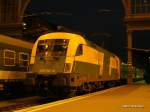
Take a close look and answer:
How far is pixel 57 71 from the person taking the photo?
2084 cm

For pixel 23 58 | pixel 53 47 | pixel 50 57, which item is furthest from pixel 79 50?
pixel 23 58

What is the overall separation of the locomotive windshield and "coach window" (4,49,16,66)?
1810 mm

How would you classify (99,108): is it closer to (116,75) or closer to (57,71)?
(57,71)

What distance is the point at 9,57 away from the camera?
2302cm

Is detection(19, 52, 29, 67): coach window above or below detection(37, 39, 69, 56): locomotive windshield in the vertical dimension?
below

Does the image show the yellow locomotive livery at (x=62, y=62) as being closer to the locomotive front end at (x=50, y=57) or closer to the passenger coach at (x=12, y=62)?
the locomotive front end at (x=50, y=57)

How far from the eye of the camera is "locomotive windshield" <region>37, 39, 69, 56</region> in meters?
21.6

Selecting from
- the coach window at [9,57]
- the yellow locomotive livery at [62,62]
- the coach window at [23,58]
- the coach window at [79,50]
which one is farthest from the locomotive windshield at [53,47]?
the coach window at [23,58]

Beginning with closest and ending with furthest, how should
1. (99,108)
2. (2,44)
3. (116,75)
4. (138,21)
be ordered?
(99,108), (2,44), (116,75), (138,21)

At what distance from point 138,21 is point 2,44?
26492 millimetres

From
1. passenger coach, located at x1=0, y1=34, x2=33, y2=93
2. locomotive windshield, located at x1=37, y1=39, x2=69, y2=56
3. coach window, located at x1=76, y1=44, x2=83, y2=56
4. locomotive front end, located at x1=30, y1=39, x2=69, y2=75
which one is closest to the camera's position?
locomotive front end, located at x1=30, y1=39, x2=69, y2=75

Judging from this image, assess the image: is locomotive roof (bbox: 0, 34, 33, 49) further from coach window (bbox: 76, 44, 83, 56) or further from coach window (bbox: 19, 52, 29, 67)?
coach window (bbox: 76, 44, 83, 56)

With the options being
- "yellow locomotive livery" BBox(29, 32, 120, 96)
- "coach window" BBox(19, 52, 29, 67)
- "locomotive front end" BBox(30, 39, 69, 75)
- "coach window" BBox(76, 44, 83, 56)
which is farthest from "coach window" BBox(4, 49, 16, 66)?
"coach window" BBox(76, 44, 83, 56)

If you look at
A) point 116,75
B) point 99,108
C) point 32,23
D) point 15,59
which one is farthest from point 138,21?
point 99,108
